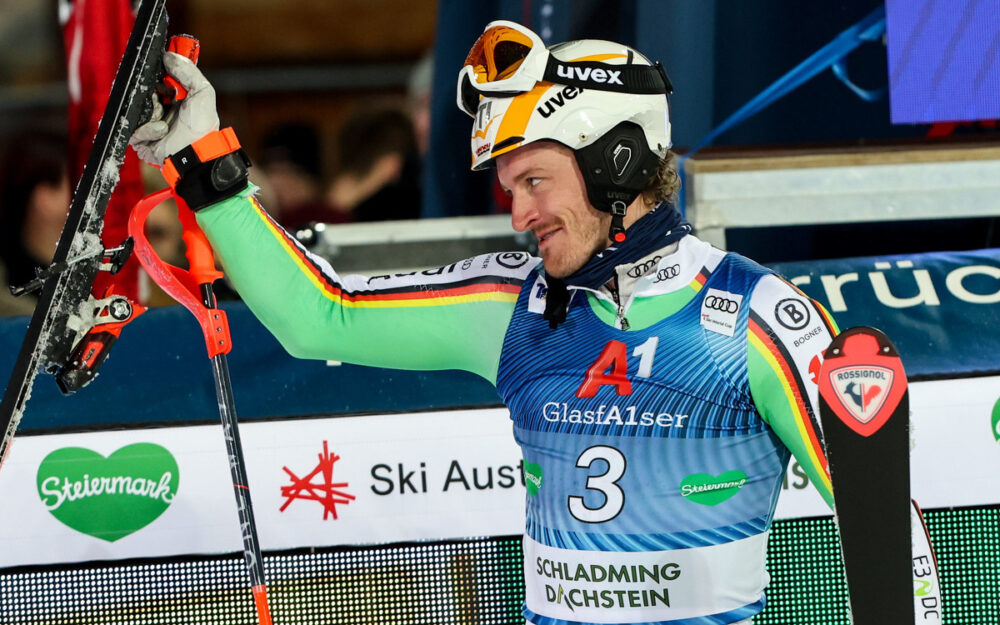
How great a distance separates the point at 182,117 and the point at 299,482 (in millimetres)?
1171

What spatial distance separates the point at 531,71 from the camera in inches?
Result: 107

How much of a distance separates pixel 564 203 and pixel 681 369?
43cm

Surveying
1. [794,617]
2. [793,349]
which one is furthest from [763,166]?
[793,349]

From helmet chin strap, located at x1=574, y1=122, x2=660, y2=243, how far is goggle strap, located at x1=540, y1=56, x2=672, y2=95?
0.08 meters

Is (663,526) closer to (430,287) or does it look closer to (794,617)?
(430,287)

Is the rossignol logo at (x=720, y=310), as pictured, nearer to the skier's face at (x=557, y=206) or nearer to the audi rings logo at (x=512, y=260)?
the skier's face at (x=557, y=206)

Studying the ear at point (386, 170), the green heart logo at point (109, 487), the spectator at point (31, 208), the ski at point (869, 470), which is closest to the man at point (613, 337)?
the ski at point (869, 470)

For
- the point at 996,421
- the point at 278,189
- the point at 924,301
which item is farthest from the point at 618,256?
the point at 278,189

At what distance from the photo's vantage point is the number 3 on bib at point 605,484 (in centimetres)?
265

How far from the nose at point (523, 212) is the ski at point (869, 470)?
29.6 inches

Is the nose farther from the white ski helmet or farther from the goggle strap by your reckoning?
the goggle strap

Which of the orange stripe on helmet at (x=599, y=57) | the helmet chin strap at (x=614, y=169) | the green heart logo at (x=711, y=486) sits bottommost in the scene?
the green heart logo at (x=711, y=486)

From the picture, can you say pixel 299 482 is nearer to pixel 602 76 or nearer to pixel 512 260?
pixel 512 260

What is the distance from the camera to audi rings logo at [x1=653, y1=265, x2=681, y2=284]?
2709mm
